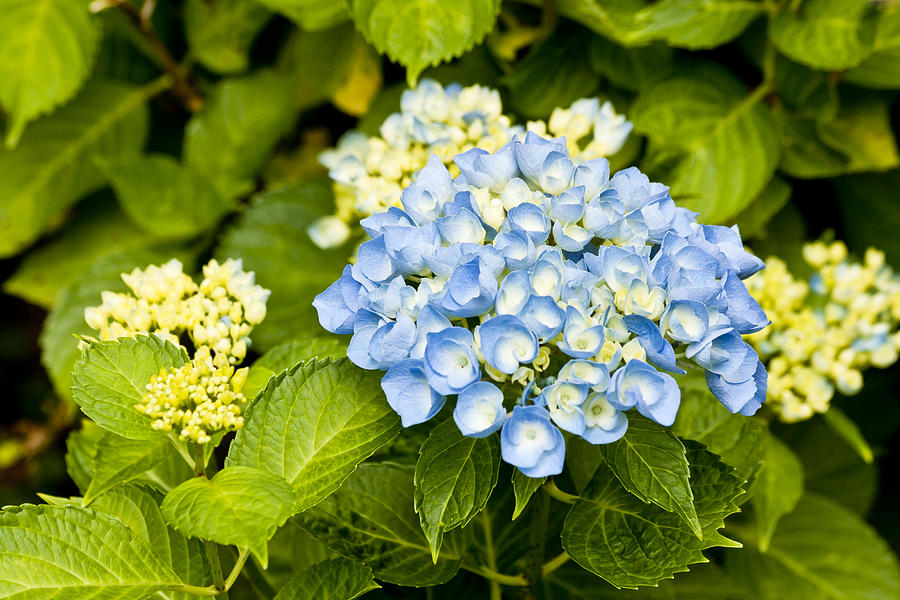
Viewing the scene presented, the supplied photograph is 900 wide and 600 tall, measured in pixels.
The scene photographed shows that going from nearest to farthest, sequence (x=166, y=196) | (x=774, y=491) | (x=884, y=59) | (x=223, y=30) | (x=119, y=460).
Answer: (x=119, y=460) < (x=774, y=491) < (x=884, y=59) < (x=166, y=196) < (x=223, y=30)

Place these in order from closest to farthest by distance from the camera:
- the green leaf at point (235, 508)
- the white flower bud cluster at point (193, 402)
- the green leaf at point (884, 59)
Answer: the green leaf at point (235, 508) → the white flower bud cluster at point (193, 402) → the green leaf at point (884, 59)

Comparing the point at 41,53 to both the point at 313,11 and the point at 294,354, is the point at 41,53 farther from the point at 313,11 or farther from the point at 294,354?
the point at 294,354

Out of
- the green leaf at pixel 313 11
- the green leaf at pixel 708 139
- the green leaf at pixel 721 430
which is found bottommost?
the green leaf at pixel 721 430

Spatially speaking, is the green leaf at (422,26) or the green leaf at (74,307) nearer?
the green leaf at (422,26)

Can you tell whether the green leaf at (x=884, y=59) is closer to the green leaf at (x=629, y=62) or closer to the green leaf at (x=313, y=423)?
the green leaf at (x=629, y=62)

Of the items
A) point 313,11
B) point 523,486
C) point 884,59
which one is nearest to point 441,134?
point 313,11

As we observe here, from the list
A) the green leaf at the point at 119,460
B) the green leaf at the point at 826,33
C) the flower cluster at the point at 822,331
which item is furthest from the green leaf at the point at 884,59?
the green leaf at the point at 119,460

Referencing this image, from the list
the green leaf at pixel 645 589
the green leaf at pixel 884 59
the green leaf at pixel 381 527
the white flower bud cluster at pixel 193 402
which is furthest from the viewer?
the green leaf at pixel 884 59
